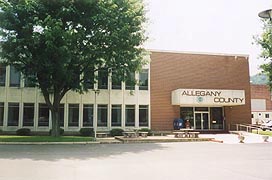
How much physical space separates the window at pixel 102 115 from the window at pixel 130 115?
7.32ft

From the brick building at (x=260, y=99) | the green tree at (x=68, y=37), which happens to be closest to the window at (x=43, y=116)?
the green tree at (x=68, y=37)

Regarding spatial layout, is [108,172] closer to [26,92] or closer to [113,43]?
[113,43]

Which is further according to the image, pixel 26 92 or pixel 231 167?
pixel 26 92

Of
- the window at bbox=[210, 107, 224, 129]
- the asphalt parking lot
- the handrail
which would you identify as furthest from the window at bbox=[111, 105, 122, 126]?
the asphalt parking lot

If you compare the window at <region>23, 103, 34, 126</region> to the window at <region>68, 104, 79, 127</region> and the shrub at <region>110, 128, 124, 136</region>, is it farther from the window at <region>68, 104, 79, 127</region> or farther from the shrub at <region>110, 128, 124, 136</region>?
the shrub at <region>110, 128, 124, 136</region>

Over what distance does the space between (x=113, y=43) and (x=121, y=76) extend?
2975mm

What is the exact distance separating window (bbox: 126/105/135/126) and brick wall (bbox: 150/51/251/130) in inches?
79.8

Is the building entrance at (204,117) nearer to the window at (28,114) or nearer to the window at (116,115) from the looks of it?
the window at (116,115)

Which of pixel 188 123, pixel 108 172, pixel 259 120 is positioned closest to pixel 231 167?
pixel 108 172

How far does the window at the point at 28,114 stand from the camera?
102 ft

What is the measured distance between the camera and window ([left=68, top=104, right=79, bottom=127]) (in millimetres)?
31812

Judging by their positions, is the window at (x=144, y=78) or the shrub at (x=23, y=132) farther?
the window at (x=144, y=78)

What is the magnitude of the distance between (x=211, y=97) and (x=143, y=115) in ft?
24.1

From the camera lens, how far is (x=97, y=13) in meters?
22.4
